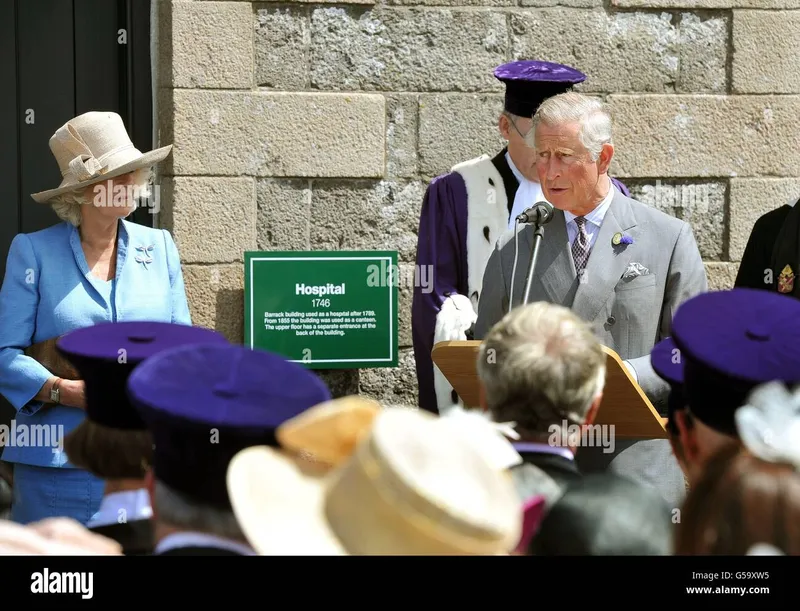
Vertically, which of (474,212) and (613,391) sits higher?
(474,212)

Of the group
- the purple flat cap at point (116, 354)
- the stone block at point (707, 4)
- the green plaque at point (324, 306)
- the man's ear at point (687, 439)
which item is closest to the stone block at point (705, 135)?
the stone block at point (707, 4)

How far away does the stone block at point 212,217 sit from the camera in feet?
18.7

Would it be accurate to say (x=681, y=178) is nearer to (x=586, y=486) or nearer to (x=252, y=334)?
(x=252, y=334)

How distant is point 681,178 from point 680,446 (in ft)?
11.6

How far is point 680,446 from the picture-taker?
9.18 feet

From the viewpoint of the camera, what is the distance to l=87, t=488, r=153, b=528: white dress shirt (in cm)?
257

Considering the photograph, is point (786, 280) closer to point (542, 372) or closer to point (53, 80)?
point (542, 372)

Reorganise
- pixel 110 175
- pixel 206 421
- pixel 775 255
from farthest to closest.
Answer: pixel 775 255
pixel 110 175
pixel 206 421

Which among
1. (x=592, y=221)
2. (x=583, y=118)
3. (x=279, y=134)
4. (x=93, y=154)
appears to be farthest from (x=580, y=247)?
(x=279, y=134)

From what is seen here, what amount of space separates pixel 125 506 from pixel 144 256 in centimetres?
191

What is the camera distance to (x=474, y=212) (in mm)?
5246

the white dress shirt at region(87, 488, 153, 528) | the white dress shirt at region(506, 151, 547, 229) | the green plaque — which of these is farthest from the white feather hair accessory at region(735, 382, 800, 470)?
the green plaque

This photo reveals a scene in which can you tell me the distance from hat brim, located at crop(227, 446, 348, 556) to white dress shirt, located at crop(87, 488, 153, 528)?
548mm
